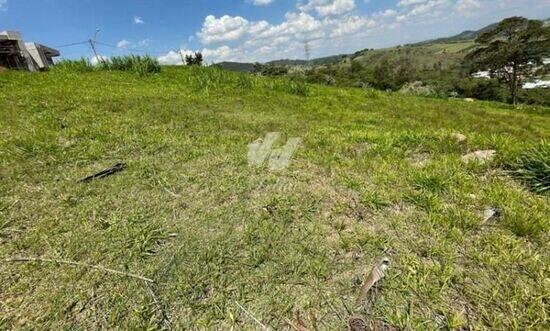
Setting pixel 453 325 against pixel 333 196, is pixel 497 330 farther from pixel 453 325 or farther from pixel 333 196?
pixel 333 196

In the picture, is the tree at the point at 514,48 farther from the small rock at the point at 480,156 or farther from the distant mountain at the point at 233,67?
the small rock at the point at 480,156

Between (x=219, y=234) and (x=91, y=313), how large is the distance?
3.34 ft

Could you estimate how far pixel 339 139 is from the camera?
515 centimetres

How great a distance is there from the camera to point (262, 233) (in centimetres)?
260

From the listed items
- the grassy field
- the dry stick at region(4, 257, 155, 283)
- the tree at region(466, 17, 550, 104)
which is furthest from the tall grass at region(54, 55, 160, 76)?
the tree at region(466, 17, 550, 104)

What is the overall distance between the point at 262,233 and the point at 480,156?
10.6 feet

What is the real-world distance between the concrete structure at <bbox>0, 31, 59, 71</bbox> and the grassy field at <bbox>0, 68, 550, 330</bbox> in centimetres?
2181

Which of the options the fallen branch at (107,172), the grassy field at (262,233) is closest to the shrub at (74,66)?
the grassy field at (262,233)

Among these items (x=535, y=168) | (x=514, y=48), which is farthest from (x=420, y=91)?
(x=535, y=168)

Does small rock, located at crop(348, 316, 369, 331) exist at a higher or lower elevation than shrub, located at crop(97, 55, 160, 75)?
lower

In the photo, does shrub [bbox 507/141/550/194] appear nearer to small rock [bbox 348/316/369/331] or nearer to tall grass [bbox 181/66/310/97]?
small rock [bbox 348/316/369/331]

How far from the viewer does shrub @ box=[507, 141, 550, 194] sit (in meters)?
3.25

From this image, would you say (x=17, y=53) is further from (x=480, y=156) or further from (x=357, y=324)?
(x=357, y=324)

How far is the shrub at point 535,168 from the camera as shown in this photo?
10.6ft
